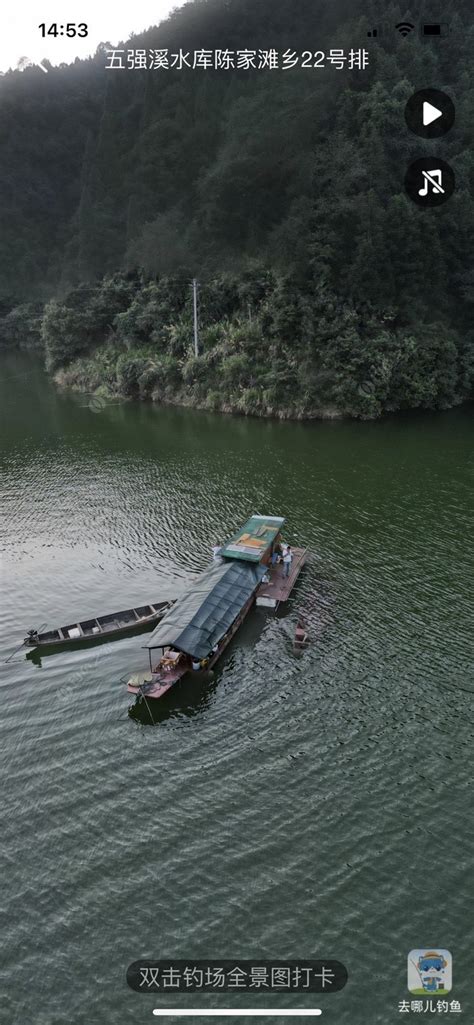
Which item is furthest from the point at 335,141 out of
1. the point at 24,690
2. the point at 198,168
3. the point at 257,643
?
the point at 24,690

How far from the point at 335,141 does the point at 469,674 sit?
208ft

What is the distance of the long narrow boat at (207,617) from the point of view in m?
24.7

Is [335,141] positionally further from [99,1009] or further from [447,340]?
[99,1009]

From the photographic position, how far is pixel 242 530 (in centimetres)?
3397

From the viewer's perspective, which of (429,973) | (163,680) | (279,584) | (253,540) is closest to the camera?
(429,973)

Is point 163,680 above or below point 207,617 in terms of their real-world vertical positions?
below

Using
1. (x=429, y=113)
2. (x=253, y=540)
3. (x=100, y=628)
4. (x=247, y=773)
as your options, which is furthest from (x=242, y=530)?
(x=429, y=113)

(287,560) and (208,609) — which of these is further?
(287,560)

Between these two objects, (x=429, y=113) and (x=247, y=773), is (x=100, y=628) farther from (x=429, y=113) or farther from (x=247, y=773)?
(x=429, y=113)

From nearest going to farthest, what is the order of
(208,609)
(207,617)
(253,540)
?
(207,617) → (208,609) → (253,540)

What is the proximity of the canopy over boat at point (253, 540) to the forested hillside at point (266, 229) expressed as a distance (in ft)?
101

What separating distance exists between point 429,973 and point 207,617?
1491 cm

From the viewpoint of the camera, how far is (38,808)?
1956 cm

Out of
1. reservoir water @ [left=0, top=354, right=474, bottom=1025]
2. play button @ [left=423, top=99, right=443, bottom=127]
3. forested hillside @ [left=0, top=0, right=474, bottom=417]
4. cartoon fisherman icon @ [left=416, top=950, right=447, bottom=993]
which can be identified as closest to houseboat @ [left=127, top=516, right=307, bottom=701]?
reservoir water @ [left=0, top=354, right=474, bottom=1025]
